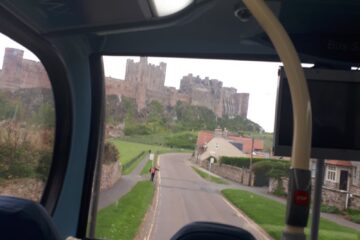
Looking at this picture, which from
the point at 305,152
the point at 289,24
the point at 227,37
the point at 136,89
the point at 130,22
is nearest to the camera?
the point at 305,152

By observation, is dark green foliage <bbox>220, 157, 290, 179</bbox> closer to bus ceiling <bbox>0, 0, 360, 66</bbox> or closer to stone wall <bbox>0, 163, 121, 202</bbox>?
bus ceiling <bbox>0, 0, 360, 66</bbox>

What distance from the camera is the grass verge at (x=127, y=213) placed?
2695 millimetres

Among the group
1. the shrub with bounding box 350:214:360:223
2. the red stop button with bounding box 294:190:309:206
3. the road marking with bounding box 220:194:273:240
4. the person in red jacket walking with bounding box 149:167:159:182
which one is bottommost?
the road marking with bounding box 220:194:273:240

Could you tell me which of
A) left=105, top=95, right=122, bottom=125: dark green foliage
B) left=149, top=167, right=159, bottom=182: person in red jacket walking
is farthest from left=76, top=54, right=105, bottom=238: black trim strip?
left=149, top=167, right=159, bottom=182: person in red jacket walking

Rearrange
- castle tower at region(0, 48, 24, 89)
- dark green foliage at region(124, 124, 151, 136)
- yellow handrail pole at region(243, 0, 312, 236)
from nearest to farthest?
yellow handrail pole at region(243, 0, 312, 236)
castle tower at region(0, 48, 24, 89)
dark green foliage at region(124, 124, 151, 136)

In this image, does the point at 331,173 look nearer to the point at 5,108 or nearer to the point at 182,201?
the point at 182,201

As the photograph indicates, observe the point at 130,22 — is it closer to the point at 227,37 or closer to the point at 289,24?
the point at 227,37

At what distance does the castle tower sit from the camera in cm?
229

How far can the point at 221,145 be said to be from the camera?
101 inches

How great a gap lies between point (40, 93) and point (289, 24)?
161cm

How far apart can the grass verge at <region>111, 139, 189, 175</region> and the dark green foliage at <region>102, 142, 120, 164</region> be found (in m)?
0.05

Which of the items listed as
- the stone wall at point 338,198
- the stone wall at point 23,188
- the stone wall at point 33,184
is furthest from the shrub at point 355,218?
the stone wall at point 23,188

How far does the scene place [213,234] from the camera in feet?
4.16

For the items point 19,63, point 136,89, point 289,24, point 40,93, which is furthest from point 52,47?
point 289,24
